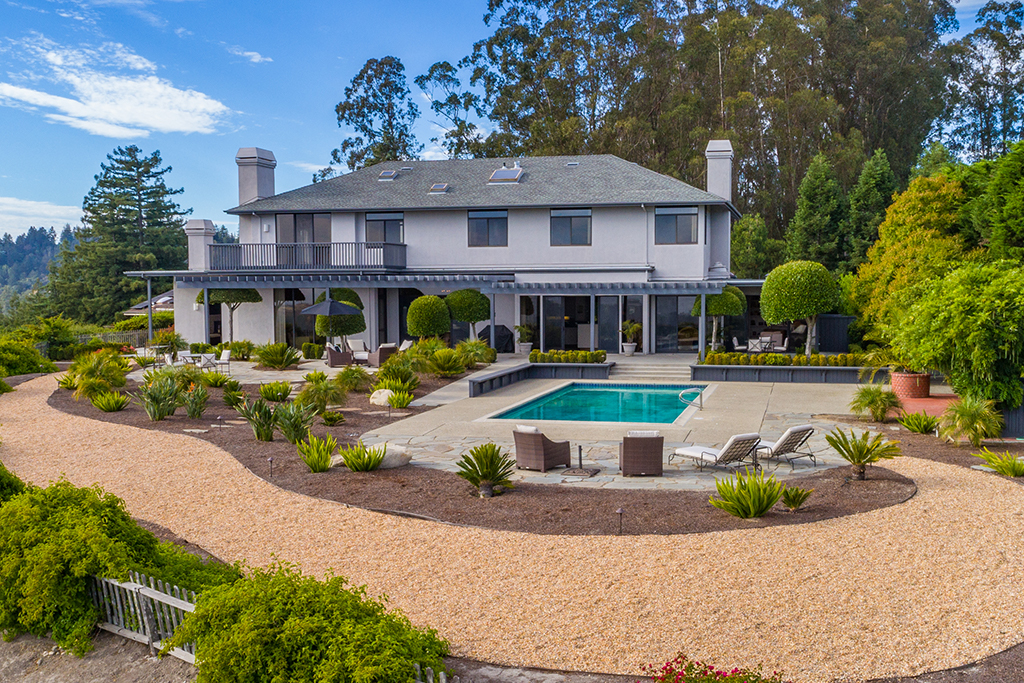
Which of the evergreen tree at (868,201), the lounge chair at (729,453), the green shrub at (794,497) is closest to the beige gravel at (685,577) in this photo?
the green shrub at (794,497)

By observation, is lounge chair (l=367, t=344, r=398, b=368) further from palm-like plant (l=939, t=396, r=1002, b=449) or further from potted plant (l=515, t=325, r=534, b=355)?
palm-like plant (l=939, t=396, r=1002, b=449)

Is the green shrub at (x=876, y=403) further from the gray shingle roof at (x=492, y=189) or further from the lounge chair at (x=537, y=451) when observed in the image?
the gray shingle roof at (x=492, y=189)

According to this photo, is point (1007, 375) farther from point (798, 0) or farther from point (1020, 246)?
point (798, 0)

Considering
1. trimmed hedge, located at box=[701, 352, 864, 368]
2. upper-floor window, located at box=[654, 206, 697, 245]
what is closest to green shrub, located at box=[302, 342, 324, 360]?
upper-floor window, located at box=[654, 206, 697, 245]

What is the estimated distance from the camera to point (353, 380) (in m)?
19.1

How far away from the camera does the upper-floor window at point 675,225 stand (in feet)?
92.1

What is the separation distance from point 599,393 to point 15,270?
536ft

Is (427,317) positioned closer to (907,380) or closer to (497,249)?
(497,249)

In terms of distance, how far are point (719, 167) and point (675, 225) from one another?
4252 mm

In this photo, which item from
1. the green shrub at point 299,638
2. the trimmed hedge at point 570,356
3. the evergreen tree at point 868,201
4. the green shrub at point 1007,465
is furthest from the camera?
the evergreen tree at point 868,201

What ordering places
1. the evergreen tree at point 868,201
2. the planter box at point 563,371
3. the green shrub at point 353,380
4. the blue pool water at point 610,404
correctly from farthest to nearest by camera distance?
the evergreen tree at point 868,201 → the planter box at point 563,371 → the green shrub at point 353,380 → the blue pool water at point 610,404

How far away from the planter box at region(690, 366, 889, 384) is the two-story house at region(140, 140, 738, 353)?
368 cm

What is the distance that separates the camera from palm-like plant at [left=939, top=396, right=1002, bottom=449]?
40.7 feet

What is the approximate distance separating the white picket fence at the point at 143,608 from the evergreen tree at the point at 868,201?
39.4 meters
